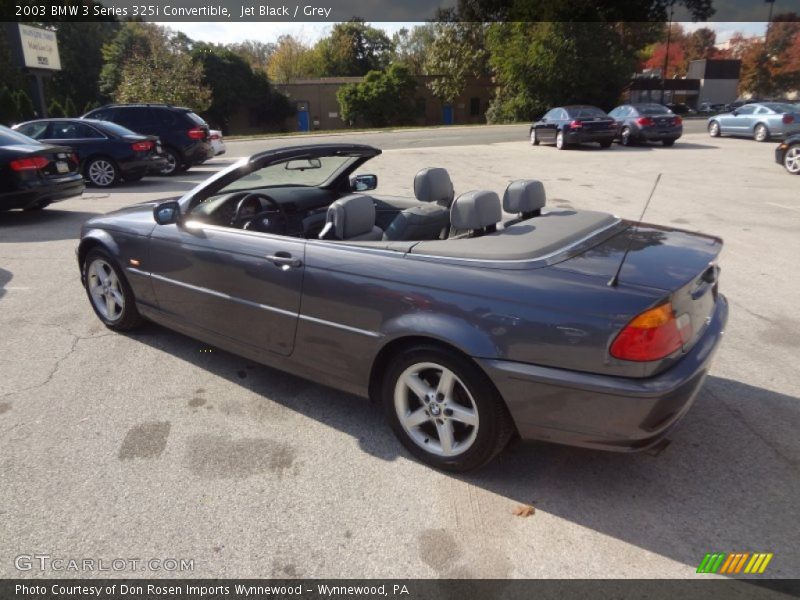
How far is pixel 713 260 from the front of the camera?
2.91 metres

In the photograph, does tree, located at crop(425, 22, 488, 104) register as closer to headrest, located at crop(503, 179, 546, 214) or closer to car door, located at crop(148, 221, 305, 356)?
headrest, located at crop(503, 179, 546, 214)

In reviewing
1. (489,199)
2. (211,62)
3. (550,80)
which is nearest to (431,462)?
(489,199)

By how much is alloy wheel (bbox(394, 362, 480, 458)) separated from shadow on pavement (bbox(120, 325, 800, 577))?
191 mm

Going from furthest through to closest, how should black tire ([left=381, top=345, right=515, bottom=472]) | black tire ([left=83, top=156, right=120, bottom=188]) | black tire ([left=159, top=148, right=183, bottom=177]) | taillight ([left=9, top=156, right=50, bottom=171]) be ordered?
black tire ([left=159, top=148, right=183, bottom=177]) < black tire ([left=83, top=156, right=120, bottom=188]) < taillight ([left=9, top=156, right=50, bottom=171]) < black tire ([left=381, top=345, right=515, bottom=472])

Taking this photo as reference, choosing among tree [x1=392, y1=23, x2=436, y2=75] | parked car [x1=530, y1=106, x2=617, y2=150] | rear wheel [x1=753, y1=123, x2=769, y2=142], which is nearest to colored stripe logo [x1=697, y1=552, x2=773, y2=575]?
parked car [x1=530, y1=106, x2=617, y2=150]

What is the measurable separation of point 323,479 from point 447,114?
57.6 m

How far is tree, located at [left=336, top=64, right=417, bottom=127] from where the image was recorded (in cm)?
4856

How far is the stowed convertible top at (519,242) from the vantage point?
272 centimetres

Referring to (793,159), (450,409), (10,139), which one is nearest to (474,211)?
(450,409)

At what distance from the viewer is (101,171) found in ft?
39.8

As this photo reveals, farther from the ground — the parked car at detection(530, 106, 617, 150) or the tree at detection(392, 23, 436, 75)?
the tree at detection(392, 23, 436, 75)

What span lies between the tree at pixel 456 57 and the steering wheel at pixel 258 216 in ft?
169

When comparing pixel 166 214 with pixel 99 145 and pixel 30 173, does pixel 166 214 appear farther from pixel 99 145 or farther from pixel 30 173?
pixel 99 145

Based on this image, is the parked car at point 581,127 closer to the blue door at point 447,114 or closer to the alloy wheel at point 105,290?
the alloy wheel at point 105,290
